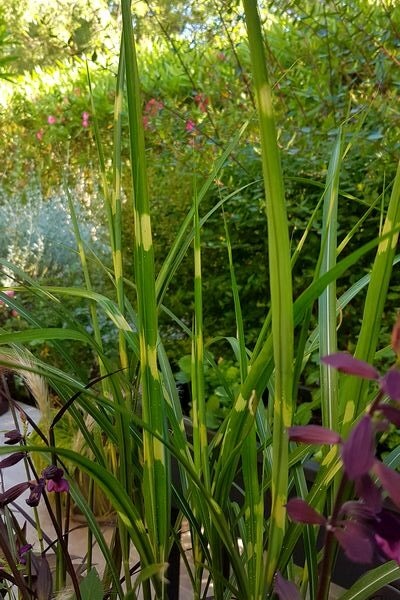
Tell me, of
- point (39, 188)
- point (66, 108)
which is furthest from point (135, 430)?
point (66, 108)

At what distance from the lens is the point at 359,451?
0.30m

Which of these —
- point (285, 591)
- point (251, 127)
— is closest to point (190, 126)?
point (251, 127)

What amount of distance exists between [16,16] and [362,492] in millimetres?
13018

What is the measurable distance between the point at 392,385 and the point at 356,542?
0.38 feet

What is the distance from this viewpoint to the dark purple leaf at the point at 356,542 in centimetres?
36

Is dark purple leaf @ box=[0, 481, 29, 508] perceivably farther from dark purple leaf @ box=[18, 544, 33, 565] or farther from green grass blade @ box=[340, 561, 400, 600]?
green grass blade @ box=[340, 561, 400, 600]

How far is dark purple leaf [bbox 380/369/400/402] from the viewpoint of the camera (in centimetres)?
31

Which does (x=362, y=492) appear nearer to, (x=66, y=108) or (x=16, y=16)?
(x=66, y=108)

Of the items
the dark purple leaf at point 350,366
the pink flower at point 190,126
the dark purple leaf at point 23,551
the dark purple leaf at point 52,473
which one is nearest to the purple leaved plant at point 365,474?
the dark purple leaf at point 350,366

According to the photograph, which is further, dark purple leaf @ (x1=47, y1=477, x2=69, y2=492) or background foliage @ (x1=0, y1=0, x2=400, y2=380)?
background foliage @ (x1=0, y1=0, x2=400, y2=380)

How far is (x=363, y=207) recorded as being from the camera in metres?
2.48

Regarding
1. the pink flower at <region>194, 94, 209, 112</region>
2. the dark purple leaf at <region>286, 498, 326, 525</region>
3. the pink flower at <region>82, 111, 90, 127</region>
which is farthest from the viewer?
the pink flower at <region>82, 111, 90, 127</region>

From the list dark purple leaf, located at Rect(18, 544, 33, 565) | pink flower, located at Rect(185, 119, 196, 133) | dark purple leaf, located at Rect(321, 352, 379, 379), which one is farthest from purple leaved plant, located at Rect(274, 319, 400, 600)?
pink flower, located at Rect(185, 119, 196, 133)

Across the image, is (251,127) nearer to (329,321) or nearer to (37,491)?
(329,321)
